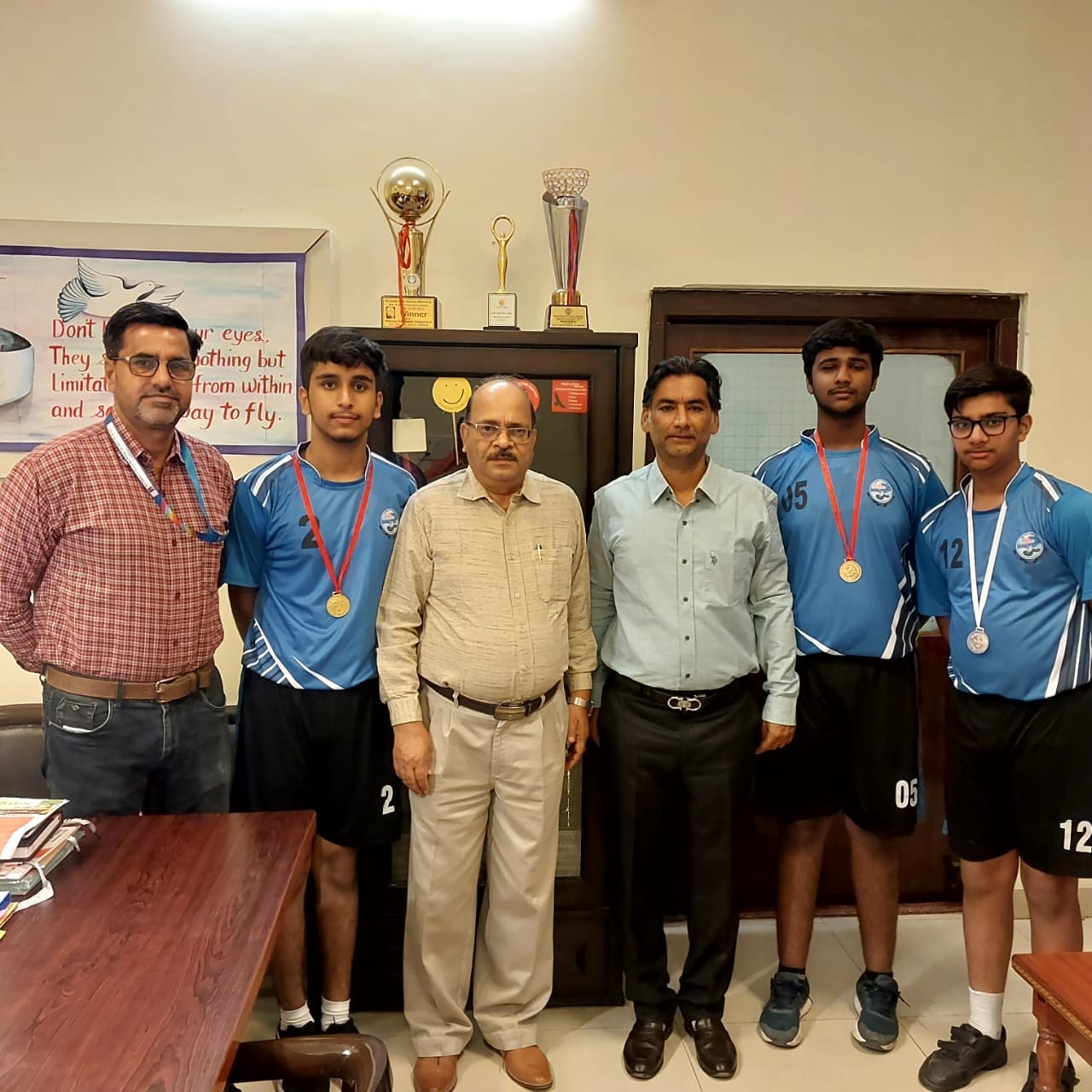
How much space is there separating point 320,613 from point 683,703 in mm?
906

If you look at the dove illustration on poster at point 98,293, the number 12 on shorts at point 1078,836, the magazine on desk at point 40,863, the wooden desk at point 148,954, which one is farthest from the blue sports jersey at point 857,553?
the dove illustration on poster at point 98,293

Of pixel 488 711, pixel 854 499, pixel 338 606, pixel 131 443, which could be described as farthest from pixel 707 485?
pixel 131 443

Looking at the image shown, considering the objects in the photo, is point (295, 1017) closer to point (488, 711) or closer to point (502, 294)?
point (488, 711)

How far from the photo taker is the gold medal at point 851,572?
2152 mm

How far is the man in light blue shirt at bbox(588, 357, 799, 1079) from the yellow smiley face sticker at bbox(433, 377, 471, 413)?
48 cm

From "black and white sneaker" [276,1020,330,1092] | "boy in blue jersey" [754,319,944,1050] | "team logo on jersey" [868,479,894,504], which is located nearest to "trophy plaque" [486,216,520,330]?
"boy in blue jersey" [754,319,944,1050]

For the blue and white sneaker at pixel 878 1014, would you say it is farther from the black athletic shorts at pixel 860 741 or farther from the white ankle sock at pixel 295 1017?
the white ankle sock at pixel 295 1017

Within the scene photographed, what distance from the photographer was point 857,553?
2162 millimetres

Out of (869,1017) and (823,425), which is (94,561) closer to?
(823,425)

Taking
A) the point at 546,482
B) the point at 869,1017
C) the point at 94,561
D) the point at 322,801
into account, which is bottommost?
the point at 869,1017

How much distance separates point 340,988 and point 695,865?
95 centimetres

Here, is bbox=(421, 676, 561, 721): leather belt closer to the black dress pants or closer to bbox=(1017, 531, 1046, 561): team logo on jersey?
the black dress pants

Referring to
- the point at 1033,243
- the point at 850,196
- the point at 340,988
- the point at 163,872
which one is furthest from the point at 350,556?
the point at 1033,243

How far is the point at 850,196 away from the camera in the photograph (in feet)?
9.24
